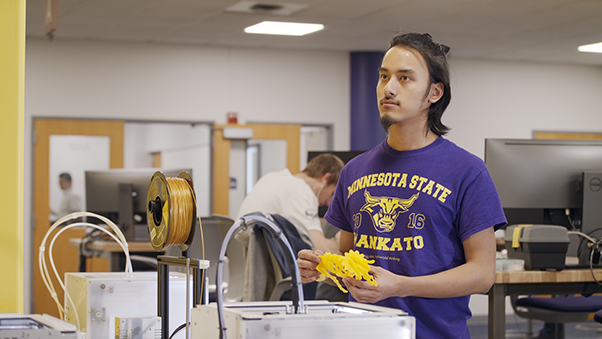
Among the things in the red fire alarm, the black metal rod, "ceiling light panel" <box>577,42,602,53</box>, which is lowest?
the black metal rod

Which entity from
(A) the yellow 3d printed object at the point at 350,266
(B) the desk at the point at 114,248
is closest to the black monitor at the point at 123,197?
(B) the desk at the point at 114,248

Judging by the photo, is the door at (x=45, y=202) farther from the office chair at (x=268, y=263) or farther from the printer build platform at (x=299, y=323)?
the printer build platform at (x=299, y=323)

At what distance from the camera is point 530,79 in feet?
24.7

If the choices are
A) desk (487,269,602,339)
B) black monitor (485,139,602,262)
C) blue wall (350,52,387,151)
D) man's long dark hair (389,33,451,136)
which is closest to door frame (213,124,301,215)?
blue wall (350,52,387,151)

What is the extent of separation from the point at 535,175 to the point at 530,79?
16.6ft

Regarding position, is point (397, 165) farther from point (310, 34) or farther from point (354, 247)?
point (310, 34)

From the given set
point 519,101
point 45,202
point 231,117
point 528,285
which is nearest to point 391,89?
point 528,285

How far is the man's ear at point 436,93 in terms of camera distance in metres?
1.68

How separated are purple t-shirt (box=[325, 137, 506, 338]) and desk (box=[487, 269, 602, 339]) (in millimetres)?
1063

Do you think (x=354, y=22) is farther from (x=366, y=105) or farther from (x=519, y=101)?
(x=519, y=101)

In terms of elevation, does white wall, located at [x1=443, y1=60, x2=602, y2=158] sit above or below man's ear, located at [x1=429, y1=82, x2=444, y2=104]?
above

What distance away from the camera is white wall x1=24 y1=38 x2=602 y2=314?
6344 millimetres

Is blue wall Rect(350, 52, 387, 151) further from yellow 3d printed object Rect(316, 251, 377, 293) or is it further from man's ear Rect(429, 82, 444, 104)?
yellow 3d printed object Rect(316, 251, 377, 293)

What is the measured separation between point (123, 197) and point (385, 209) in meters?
3.48
